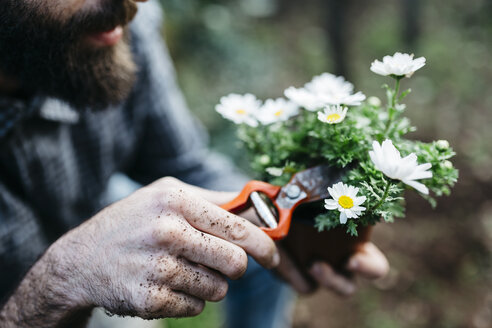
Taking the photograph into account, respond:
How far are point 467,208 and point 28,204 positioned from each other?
2.98 metres

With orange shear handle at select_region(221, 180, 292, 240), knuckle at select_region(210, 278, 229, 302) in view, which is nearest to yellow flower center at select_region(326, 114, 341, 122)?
orange shear handle at select_region(221, 180, 292, 240)

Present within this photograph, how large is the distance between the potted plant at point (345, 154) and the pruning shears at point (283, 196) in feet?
0.12

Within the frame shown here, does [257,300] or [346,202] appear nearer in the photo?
[346,202]

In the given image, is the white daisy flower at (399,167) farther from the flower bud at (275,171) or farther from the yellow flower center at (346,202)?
the flower bud at (275,171)

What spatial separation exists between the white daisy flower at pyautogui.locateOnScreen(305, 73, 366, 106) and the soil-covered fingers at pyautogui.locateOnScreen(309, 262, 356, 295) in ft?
2.08

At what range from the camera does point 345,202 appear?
88 centimetres

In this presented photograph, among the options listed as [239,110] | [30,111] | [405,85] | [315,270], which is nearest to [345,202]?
[239,110]

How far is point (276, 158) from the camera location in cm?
115

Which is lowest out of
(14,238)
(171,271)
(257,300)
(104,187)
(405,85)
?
(257,300)

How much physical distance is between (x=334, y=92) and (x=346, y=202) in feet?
1.11

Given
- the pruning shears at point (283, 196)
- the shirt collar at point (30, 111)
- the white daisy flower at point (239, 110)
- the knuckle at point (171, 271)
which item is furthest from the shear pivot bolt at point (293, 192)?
the shirt collar at point (30, 111)

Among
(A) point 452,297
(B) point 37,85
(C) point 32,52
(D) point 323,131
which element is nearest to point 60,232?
(B) point 37,85

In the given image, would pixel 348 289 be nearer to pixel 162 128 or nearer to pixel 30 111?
pixel 162 128

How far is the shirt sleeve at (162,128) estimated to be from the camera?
6.31ft
